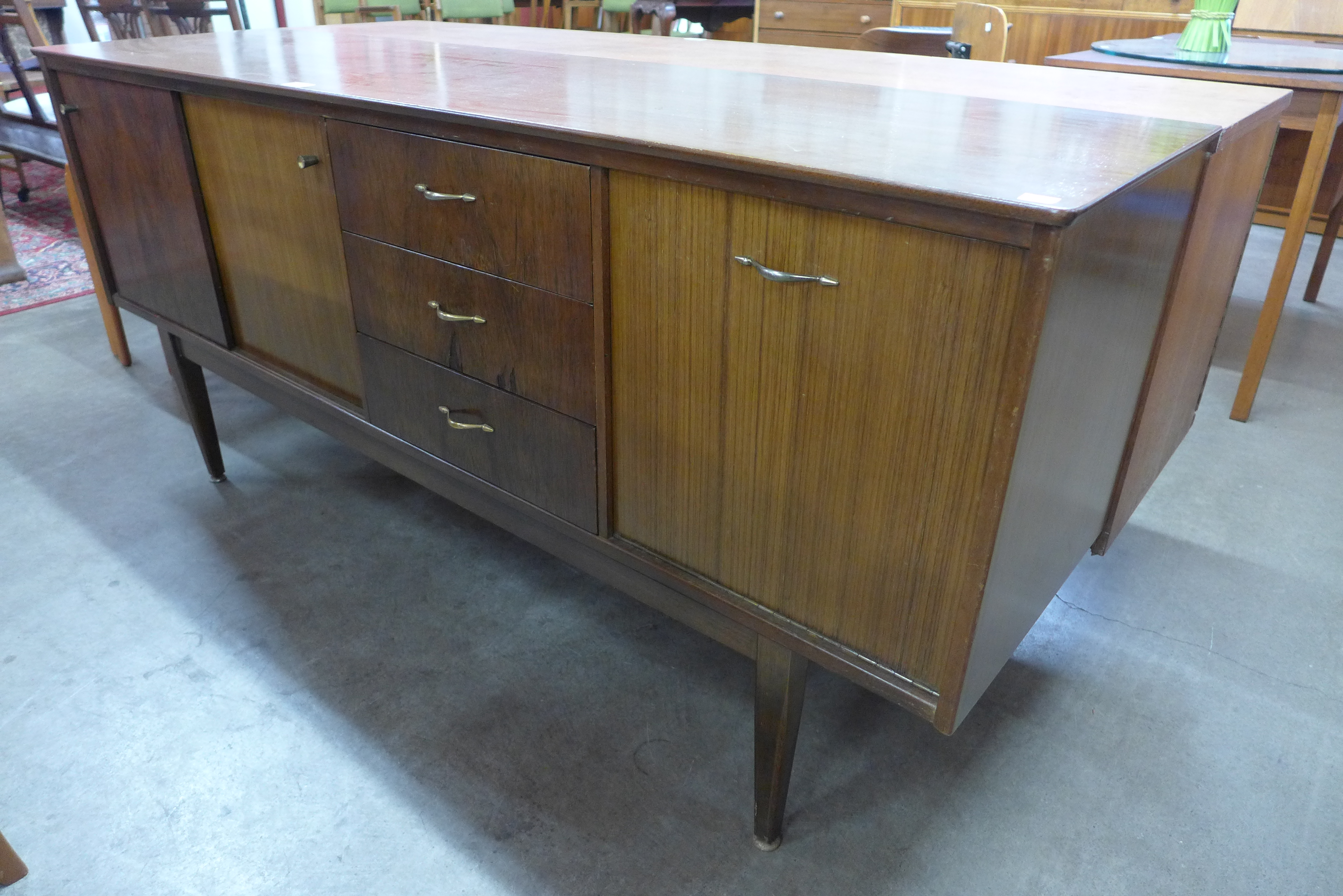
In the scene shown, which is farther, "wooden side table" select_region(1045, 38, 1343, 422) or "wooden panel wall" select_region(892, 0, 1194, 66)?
"wooden panel wall" select_region(892, 0, 1194, 66)

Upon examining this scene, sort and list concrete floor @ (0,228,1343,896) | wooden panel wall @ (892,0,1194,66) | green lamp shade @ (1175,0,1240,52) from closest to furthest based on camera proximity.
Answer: concrete floor @ (0,228,1343,896) → green lamp shade @ (1175,0,1240,52) → wooden panel wall @ (892,0,1194,66)

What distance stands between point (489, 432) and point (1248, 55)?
6.33ft

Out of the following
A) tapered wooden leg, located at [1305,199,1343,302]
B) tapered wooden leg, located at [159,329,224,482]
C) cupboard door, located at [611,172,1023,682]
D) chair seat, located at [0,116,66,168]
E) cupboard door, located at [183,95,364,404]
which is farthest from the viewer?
chair seat, located at [0,116,66,168]

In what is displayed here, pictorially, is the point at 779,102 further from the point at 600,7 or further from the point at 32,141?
the point at 600,7

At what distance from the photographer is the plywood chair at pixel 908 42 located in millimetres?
2135

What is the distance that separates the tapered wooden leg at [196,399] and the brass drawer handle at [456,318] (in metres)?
0.74

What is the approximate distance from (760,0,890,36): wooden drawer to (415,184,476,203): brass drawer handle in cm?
333

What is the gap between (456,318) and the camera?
1.03 metres

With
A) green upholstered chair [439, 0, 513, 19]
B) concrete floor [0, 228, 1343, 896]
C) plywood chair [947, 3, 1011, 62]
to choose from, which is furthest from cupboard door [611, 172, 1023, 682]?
green upholstered chair [439, 0, 513, 19]

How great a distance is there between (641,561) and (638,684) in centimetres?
32

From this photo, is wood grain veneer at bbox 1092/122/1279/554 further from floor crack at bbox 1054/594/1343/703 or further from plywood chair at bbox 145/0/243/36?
plywood chair at bbox 145/0/243/36

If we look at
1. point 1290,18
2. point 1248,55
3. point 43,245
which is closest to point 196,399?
point 43,245

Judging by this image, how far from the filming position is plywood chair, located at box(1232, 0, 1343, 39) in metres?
3.00

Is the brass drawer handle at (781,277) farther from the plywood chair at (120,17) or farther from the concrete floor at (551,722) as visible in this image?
the plywood chair at (120,17)
